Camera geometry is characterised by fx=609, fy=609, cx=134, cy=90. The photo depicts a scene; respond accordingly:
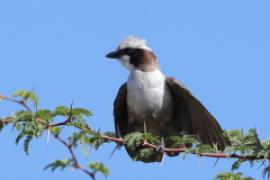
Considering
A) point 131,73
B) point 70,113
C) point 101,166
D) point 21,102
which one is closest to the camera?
point 101,166

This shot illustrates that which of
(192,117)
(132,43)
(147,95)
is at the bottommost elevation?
(192,117)

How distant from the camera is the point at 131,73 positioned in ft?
25.9

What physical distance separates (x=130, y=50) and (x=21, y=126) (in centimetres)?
425

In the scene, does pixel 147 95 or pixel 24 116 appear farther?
pixel 147 95

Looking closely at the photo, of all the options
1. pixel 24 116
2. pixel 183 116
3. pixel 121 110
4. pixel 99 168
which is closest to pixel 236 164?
pixel 24 116

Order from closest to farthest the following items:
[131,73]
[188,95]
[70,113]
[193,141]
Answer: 1. [70,113]
2. [193,141]
3. [188,95]
4. [131,73]

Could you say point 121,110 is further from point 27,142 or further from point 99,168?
point 99,168

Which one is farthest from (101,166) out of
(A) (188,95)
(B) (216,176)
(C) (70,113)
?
(A) (188,95)

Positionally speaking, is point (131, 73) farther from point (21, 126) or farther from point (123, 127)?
point (21, 126)

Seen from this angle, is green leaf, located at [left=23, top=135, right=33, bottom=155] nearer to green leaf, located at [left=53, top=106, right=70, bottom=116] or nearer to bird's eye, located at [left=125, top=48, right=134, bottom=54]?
green leaf, located at [left=53, top=106, right=70, bottom=116]

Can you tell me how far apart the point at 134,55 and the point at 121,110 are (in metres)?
0.75

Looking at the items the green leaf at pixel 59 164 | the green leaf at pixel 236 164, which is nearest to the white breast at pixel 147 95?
the green leaf at pixel 236 164

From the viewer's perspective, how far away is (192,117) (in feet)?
23.1

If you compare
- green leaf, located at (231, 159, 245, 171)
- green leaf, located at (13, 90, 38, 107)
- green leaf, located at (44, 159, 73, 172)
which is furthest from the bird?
green leaf, located at (44, 159, 73, 172)
